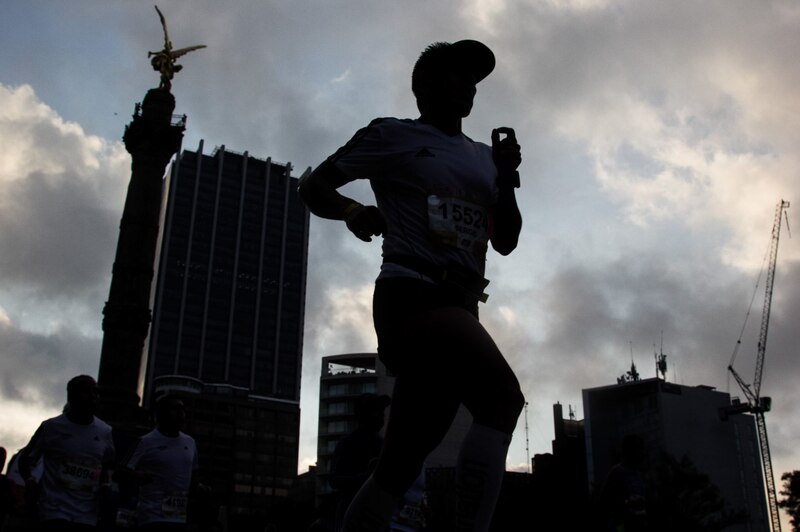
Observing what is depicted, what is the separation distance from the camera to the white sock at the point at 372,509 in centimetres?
351

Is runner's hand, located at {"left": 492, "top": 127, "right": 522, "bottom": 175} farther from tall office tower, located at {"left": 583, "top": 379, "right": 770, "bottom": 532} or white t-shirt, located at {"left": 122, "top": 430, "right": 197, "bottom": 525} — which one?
tall office tower, located at {"left": 583, "top": 379, "right": 770, "bottom": 532}

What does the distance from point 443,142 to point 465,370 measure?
1.23 meters

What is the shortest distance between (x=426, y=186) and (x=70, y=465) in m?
6.20

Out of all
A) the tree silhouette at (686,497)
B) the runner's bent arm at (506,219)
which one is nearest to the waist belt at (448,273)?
the runner's bent arm at (506,219)

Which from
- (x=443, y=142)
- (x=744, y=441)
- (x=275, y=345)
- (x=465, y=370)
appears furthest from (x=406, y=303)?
(x=275, y=345)

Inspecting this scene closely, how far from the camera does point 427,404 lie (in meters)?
3.56

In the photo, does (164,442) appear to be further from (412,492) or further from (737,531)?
(737,531)

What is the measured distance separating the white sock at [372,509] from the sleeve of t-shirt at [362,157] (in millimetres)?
1436

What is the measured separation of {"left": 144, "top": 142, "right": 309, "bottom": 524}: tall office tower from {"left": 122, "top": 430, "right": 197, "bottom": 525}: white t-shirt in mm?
151229

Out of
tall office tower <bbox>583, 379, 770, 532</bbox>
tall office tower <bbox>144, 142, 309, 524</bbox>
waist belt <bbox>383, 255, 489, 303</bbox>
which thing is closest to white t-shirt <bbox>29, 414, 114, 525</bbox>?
waist belt <bbox>383, 255, 489, 303</bbox>

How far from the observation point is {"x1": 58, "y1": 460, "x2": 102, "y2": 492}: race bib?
8492 millimetres

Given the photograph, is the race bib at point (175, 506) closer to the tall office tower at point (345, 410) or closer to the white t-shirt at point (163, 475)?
the white t-shirt at point (163, 475)

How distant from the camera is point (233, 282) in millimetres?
181250

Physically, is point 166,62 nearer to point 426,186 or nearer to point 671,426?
point 426,186
